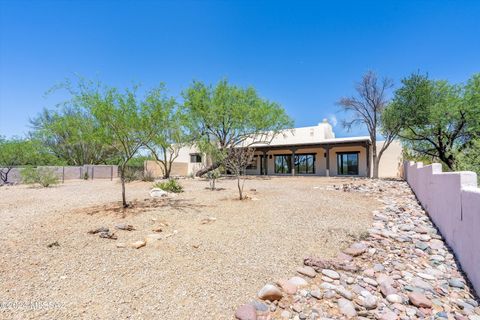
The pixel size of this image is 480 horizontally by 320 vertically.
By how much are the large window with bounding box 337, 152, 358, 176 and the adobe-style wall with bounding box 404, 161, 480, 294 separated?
15.4 meters

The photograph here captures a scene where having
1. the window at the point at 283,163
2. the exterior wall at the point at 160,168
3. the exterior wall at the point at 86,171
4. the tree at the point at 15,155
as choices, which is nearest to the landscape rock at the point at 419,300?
the window at the point at 283,163

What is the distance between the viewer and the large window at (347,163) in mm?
20188

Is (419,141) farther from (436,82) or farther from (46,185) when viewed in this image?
(46,185)

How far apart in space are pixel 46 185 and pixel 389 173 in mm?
23705

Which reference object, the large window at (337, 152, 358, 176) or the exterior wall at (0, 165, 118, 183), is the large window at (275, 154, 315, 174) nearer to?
the large window at (337, 152, 358, 176)

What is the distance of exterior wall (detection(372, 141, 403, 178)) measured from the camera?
19078 mm

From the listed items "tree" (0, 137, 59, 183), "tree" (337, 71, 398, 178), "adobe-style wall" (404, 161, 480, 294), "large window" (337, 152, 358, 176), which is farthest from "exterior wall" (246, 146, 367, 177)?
"tree" (0, 137, 59, 183)

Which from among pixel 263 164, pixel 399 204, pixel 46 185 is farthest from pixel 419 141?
pixel 46 185

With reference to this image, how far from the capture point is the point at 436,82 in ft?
44.4

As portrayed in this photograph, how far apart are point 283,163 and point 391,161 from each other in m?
9.06

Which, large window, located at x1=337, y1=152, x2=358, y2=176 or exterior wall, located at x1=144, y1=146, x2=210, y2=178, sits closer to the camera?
large window, located at x1=337, y1=152, x2=358, y2=176

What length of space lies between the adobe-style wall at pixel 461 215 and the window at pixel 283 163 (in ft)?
58.0

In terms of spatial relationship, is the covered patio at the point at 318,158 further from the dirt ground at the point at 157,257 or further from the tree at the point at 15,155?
the tree at the point at 15,155

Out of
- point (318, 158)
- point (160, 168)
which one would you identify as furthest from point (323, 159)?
point (160, 168)
